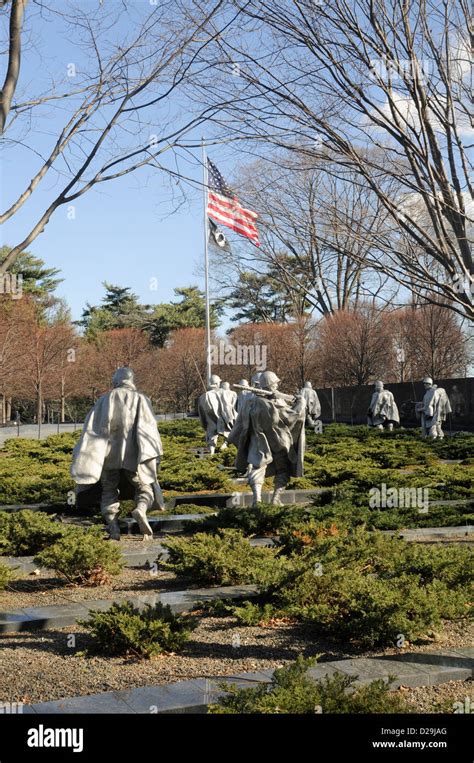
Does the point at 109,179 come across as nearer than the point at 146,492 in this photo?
Yes

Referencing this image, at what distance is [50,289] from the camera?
189 ft

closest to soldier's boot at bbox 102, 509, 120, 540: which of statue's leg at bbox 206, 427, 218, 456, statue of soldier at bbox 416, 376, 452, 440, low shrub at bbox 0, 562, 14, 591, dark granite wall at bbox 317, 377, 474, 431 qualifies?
low shrub at bbox 0, 562, 14, 591

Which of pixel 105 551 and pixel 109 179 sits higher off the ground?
pixel 109 179

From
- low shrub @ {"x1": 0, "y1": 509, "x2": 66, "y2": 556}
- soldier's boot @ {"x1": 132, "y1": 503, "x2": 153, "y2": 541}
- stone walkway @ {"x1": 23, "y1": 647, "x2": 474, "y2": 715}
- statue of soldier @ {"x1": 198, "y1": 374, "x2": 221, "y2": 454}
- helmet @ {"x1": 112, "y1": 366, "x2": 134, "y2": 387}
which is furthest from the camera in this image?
statue of soldier @ {"x1": 198, "y1": 374, "x2": 221, "y2": 454}

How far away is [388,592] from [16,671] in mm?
2549

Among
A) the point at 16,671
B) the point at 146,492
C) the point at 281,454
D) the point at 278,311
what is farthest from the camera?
the point at 278,311

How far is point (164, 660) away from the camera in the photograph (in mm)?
5324

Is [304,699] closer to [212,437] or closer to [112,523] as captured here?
[112,523]

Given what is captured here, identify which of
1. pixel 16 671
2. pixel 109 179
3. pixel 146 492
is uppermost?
pixel 109 179

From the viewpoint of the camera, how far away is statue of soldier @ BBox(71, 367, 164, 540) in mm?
9328

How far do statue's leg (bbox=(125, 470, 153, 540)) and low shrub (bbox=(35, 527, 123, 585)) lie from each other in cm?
173

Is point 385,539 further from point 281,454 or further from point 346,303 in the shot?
point 346,303

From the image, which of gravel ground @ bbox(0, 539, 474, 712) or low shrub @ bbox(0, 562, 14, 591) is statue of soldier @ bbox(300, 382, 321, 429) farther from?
gravel ground @ bbox(0, 539, 474, 712)

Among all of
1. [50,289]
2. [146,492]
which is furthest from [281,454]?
[50,289]
